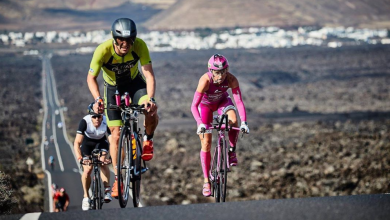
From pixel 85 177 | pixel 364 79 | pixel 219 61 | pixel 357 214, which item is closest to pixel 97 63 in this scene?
pixel 219 61

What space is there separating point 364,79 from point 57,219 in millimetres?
156881

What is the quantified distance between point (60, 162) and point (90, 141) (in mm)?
53692

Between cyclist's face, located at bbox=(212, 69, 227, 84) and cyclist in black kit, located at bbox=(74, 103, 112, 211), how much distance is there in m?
1.95

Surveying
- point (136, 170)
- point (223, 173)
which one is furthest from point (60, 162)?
point (136, 170)

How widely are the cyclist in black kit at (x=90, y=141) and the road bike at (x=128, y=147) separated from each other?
3.15 feet

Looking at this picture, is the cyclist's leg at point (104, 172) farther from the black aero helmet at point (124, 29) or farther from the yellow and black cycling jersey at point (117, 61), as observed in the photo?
the black aero helmet at point (124, 29)

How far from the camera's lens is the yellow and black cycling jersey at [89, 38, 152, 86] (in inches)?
363

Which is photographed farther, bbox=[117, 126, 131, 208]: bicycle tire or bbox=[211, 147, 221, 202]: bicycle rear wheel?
bbox=[211, 147, 221, 202]: bicycle rear wheel

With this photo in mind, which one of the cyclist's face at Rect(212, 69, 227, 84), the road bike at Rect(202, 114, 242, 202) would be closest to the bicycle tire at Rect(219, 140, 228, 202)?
the road bike at Rect(202, 114, 242, 202)

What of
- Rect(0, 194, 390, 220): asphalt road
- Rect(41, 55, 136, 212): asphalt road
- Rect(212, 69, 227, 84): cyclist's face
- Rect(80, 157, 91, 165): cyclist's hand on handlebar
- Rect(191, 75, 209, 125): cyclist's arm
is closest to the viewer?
Rect(0, 194, 390, 220): asphalt road

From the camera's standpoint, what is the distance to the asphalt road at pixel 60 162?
38.2 meters

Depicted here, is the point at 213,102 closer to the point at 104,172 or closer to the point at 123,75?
the point at 123,75

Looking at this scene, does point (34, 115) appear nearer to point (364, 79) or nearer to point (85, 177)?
point (364, 79)

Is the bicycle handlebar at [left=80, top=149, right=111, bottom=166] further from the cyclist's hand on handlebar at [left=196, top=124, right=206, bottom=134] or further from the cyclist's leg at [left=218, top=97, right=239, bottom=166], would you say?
the cyclist's leg at [left=218, top=97, right=239, bottom=166]
